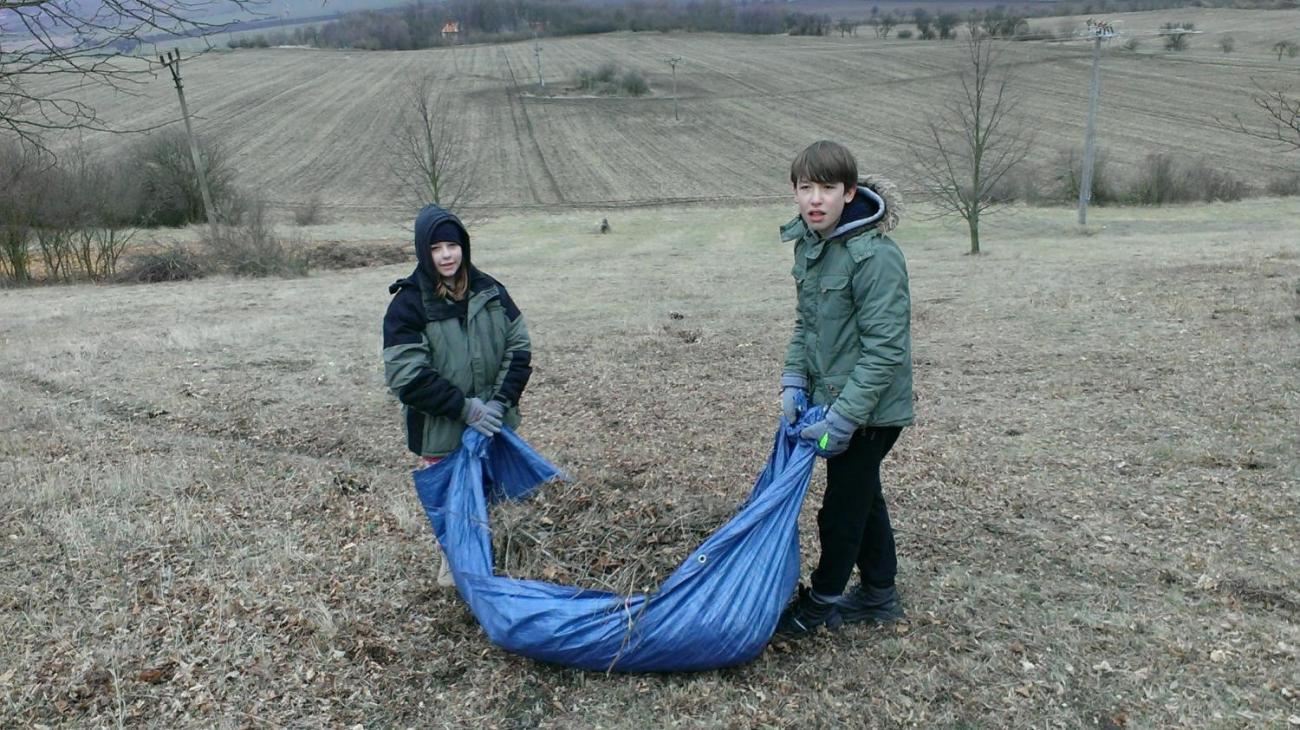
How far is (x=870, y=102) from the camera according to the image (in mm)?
55125

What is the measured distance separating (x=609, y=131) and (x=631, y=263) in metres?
30.6

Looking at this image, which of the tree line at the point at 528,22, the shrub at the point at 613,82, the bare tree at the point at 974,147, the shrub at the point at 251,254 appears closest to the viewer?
the shrub at the point at 251,254

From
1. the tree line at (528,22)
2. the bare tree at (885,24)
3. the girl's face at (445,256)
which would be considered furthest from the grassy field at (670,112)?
the girl's face at (445,256)

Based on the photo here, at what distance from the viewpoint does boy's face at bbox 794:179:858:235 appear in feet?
10.4

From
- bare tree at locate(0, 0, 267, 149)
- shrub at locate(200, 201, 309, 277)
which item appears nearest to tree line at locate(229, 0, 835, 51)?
shrub at locate(200, 201, 309, 277)

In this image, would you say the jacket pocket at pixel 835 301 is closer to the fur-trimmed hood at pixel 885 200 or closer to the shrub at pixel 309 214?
the fur-trimmed hood at pixel 885 200

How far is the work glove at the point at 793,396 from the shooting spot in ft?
11.6

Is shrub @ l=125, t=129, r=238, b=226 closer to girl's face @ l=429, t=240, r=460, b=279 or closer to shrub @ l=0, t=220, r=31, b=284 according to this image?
shrub @ l=0, t=220, r=31, b=284

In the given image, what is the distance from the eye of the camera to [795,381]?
143 inches

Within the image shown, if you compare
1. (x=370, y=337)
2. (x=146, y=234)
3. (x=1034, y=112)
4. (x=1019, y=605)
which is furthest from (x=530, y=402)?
(x=1034, y=112)

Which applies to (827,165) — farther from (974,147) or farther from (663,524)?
(974,147)

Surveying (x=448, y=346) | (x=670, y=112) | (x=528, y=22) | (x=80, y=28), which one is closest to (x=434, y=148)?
(x=80, y=28)

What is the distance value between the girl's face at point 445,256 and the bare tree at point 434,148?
2435 centimetres

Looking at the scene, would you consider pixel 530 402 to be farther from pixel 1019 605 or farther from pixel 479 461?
pixel 1019 605
